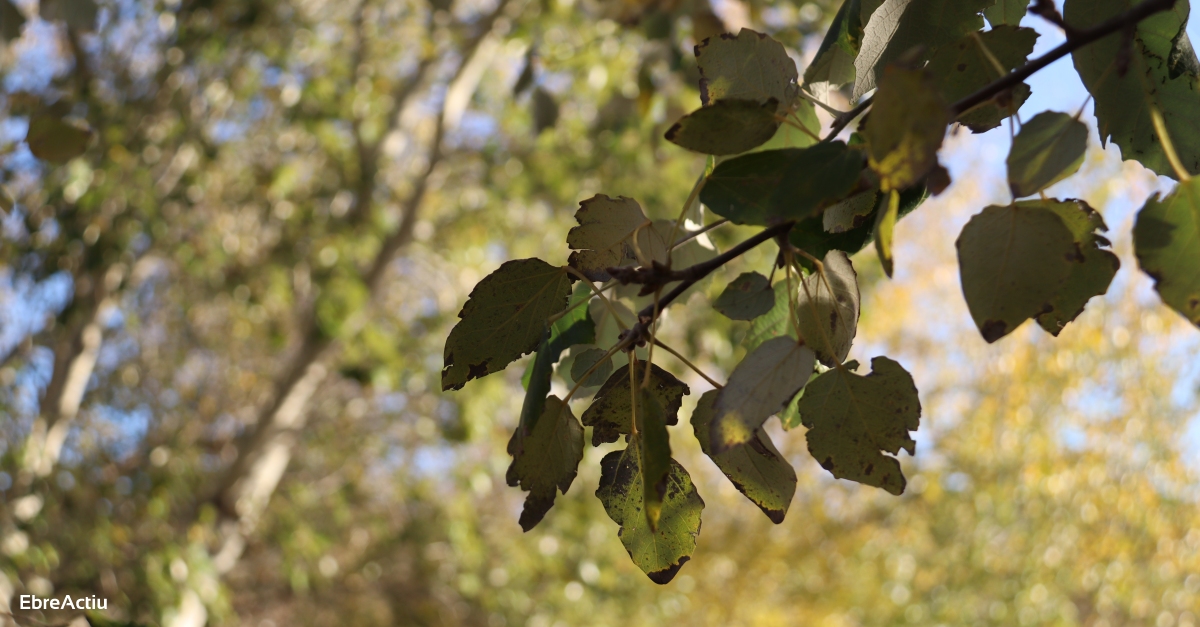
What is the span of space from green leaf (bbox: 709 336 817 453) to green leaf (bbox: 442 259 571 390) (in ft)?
0.30

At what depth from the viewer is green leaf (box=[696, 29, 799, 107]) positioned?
0.39 m

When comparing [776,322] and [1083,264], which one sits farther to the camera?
[776,322]

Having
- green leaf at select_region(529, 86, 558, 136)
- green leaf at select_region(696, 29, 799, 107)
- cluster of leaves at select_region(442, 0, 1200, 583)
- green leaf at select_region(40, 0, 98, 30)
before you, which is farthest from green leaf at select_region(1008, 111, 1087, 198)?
green leaf at select_region(529, 86, 558, 136)

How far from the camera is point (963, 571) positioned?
4.63 m

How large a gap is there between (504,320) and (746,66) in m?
0.16

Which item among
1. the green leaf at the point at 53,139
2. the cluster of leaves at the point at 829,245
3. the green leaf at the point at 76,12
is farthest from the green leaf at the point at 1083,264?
the green leaf at the point at 76,12

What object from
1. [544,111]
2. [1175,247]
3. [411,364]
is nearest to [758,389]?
[1175,247]

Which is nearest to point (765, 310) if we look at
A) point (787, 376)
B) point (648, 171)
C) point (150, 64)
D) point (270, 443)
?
point (787, 376)

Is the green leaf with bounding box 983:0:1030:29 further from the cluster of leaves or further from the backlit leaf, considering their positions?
the backlit leaf

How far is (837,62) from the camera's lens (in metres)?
0.44

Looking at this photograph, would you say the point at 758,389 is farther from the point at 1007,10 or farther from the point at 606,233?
the point at 1007,10

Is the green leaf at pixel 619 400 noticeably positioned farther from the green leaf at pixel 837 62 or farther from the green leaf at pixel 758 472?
the green leaf at pixel 837 62

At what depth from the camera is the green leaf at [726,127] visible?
33cm

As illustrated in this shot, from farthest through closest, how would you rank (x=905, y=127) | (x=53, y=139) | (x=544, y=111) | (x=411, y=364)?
(x=411, y=364) → (x=544, y=111) → (x=53, y=139) → (x=905, y=127)
